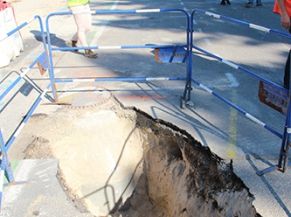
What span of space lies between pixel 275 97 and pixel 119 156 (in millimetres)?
2571

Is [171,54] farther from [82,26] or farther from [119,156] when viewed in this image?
[82,26]

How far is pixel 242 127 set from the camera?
16.2 ft

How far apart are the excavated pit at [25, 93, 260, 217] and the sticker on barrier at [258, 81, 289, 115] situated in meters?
0.93

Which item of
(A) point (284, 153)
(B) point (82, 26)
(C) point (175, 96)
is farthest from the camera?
(B) point (82, 26)

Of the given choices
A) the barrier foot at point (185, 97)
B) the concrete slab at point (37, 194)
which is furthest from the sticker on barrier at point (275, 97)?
the concrete slab at point (37, 194)

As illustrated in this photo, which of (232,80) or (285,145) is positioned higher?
(285,145)

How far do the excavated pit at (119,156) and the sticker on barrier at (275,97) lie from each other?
93cm

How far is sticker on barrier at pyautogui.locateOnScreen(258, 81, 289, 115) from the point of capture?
379 cm

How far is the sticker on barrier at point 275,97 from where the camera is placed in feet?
12.4

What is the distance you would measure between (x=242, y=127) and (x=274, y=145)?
57 centimetres

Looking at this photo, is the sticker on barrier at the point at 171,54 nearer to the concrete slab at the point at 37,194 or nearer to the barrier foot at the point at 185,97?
the barrier foot at the point at 185,97

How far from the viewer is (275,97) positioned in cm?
389

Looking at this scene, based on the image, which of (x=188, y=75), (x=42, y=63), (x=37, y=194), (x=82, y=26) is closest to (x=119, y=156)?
(x=188, y=75)

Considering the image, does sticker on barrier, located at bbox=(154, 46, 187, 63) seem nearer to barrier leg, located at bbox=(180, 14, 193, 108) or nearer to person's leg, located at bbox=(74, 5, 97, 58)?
barrier leg, located at bbox=(180, 14, 193, 108)
